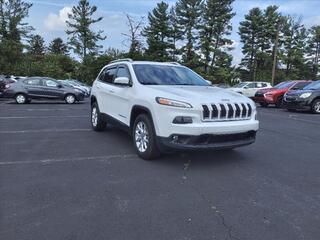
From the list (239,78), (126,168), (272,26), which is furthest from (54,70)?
(126,168)

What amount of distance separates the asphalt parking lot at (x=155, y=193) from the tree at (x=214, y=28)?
4264cm

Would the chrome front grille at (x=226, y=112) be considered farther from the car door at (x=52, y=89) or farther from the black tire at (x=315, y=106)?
the car door at (x=52, y=89)

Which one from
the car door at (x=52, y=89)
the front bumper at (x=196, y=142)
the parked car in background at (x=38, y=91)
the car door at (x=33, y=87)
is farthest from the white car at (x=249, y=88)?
the front bumper at (x=196, y=142)

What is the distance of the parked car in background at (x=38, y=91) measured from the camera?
18562 millimetres

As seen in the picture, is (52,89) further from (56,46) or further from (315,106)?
(56,46)

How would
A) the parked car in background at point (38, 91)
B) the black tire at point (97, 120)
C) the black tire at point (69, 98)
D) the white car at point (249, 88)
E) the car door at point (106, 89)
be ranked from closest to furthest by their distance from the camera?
the car door at point (106, 89)
the black tire at point (97, 120)
the parked car in background at point (38, 91)
the black tire at point (69, 98)
the white car at point (249, 88)

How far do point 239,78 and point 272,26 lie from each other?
9.38 m

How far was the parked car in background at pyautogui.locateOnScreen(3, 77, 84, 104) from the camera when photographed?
60.9ft

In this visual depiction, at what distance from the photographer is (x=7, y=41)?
1731 inches

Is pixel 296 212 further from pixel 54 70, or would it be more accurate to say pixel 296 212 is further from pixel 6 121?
pixel 54 70

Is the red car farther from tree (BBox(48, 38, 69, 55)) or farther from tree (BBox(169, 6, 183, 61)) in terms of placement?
tree (BBox(48, 38, 69, 55))

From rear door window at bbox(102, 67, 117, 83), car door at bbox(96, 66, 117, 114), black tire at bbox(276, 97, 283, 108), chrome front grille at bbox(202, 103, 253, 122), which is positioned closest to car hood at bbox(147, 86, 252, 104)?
chrome front grille at bbox(202, 103, 253, 122)

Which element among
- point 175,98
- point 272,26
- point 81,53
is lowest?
point 175,98

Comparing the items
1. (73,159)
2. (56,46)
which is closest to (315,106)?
(73,159)
